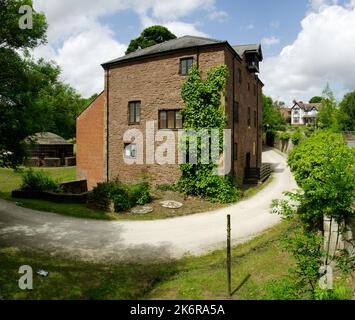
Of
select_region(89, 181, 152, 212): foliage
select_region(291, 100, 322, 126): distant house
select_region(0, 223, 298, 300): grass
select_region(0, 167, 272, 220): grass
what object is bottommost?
select_region(0, 223, 298, 300): grass

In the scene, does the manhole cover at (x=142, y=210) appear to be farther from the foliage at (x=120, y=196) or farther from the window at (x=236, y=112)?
the window at (x=236, y=112)

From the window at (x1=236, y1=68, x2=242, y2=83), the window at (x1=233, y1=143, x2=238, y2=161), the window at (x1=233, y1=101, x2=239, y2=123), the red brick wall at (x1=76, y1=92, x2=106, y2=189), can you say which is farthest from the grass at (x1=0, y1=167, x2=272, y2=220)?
the window at (x1=236, y1=68, x2=242, y2=83)

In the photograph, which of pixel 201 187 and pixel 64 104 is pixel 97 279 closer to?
pixel 201 187

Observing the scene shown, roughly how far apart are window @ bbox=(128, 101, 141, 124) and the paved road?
1001 centimetres

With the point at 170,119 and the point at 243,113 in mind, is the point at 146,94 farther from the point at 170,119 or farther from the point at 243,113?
the point at 243,113

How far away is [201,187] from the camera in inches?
825

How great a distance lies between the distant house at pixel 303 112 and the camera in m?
97.8

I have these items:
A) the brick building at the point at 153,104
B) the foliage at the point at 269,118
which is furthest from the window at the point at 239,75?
the foliage at the point at 269,118

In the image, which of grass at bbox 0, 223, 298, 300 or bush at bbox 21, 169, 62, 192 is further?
bush at bbox 21, 169, 62, 192

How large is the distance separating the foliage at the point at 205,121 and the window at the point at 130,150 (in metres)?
Result: 4.84

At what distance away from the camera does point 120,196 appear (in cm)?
1847

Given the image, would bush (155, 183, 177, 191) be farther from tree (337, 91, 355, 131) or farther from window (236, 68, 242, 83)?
tree (337, 91, 355, 131)

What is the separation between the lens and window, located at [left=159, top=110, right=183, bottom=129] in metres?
22.4

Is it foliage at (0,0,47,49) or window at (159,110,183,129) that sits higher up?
foliage at (0,0,47,49)
